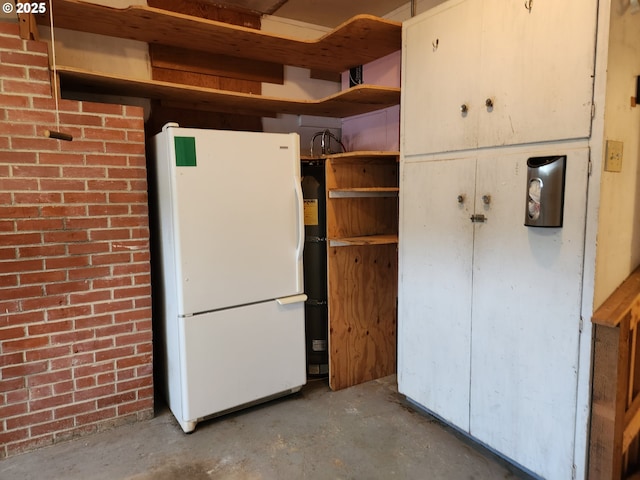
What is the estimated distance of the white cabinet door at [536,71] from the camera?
1.63 m

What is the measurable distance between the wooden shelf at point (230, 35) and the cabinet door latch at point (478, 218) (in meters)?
1.20

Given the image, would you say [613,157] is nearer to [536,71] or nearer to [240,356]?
[536,71]

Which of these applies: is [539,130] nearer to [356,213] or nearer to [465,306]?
[465,306]

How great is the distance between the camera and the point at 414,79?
234cm

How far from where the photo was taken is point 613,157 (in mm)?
1649

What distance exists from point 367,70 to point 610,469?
2.76m

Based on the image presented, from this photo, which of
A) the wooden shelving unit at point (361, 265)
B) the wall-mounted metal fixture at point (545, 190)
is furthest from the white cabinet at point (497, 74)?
the wooden shelving unit at point (361, 265)

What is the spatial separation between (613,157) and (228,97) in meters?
2.10

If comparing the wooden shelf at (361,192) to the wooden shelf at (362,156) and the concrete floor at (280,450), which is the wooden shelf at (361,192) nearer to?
the wooden shelf at (362,156)

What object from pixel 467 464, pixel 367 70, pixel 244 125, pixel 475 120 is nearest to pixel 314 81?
pixel 367 70

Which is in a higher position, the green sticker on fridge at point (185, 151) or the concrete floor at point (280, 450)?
the green sticker on fridge at point (185, 151)

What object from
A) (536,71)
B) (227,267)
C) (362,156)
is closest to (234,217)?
(227,267)

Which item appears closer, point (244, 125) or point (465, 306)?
point (465, 306)

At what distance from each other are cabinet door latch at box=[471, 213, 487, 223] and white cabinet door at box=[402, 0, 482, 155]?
1.09ft
